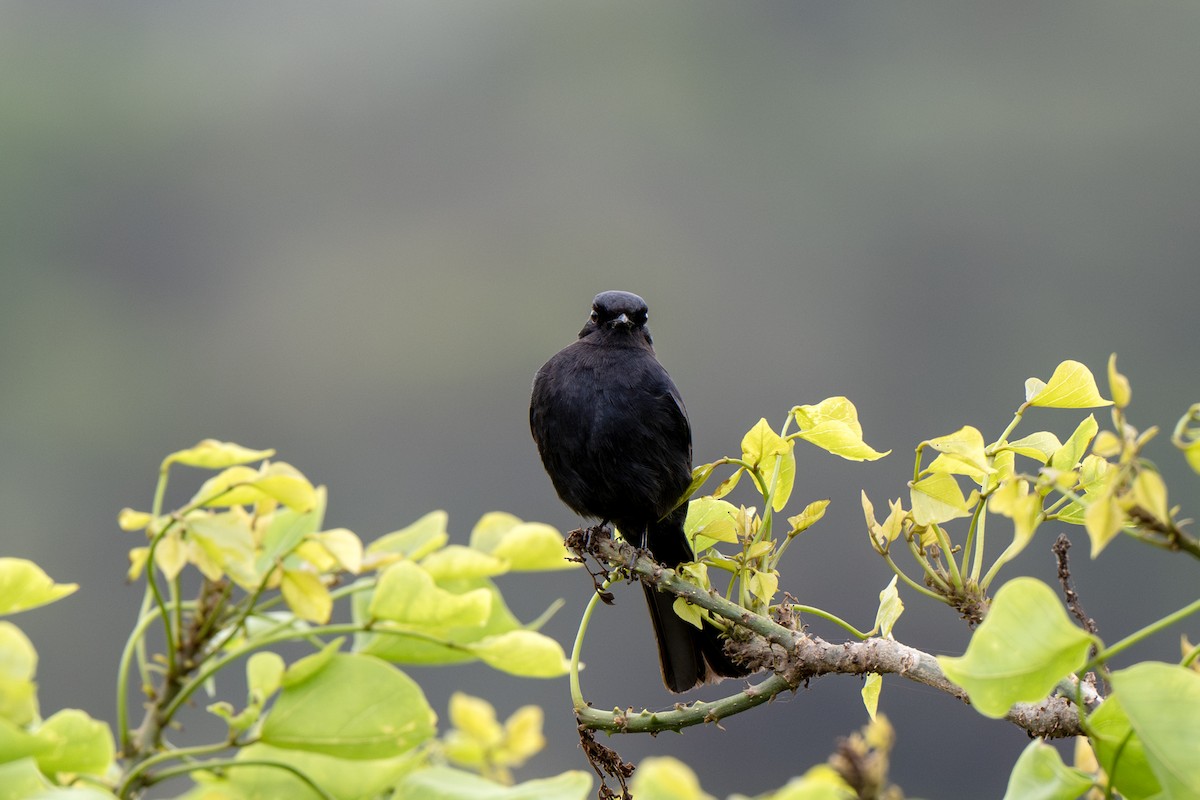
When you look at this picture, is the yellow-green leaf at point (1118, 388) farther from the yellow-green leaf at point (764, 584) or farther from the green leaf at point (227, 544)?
the yellow-green leaf at point (764, 584)

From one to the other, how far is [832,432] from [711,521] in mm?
367

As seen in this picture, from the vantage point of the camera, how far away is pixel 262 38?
84438 millimetres

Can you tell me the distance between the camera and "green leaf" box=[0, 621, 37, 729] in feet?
3.76

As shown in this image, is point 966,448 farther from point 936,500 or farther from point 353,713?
point 353,713

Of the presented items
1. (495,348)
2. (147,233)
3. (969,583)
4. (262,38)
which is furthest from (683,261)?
(969,583)

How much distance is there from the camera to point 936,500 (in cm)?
206

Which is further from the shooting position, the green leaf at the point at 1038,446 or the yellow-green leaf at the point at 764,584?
the yellow-green leaf at the point at 764,584

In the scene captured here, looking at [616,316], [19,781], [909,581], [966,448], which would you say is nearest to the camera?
[19,781]

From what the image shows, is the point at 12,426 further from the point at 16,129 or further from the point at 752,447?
the point at 752,447

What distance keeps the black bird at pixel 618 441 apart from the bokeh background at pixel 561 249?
1151 inches

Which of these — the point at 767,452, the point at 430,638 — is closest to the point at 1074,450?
the point at 767,452

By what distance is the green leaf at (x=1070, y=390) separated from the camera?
Answer: 1.98 m

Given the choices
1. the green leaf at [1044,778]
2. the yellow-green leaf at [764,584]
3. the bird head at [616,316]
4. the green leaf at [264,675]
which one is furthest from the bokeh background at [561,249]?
the green leaf at [1044,778]

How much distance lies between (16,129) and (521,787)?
265 feet
